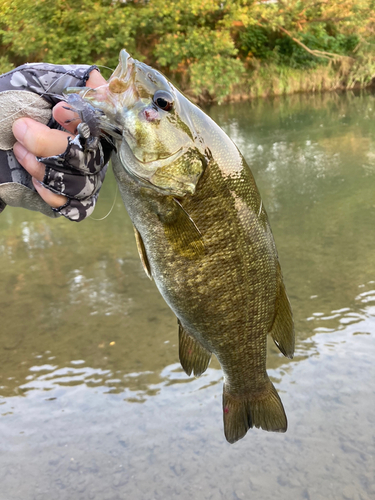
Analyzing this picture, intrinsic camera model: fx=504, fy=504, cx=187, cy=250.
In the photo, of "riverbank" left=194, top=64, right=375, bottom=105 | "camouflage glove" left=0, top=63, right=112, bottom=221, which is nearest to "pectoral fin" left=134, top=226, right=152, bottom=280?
"camouflage glove" left=0, top=63, right=112, bottom=221

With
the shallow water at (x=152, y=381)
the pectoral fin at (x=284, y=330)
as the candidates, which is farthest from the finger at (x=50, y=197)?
the shallow water at (x=152, y=381)

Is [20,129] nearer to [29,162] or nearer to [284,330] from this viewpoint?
[29,162]

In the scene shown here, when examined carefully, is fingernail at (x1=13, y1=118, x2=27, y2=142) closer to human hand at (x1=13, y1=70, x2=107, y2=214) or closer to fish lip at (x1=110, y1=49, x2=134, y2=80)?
human hand at (x1=13, y1=70, x2=107, y2=214)

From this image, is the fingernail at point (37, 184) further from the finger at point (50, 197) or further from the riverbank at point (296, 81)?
the riverbank at point (296, 81)

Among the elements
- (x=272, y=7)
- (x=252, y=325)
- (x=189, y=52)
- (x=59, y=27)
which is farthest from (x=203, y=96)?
(x=252, y=325)

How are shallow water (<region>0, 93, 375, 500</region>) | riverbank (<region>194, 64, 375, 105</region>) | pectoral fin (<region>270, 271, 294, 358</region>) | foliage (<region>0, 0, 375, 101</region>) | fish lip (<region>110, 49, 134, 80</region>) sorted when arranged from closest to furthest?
1. fish lip (<region>110, 49, 134, 80</region>)
2. pectoral fin (<region>270, 271, 294, 358</region>)
3. shallow water (<region>0, 93, 375, 500</region>)
4. foliage (<region>0, 0, 375, 101</region>)
5. riverbank (<region>194, 64, 375, 105</region>)

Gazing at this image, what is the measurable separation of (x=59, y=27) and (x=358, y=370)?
512 inches

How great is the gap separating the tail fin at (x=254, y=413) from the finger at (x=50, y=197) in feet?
3.34

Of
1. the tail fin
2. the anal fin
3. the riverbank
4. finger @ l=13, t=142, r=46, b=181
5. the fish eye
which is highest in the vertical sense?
the fish eye

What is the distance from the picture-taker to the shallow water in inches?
105

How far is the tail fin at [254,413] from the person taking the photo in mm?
2004

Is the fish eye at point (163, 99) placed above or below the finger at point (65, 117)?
above

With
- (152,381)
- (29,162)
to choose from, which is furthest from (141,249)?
(152,381)

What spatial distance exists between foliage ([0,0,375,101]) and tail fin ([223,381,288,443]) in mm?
12552
